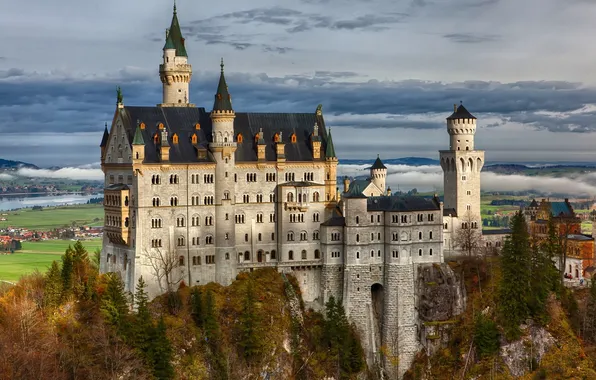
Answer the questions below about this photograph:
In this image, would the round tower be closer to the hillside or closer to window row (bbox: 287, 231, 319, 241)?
window row (bbox: 287, 231, 319, 241)

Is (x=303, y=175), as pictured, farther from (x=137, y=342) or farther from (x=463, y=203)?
(x=137, y=342)

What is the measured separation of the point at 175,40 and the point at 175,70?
3826mm

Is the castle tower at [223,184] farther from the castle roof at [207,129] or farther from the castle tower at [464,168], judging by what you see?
→ the castle tower at [464,168]

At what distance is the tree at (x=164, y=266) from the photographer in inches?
4656

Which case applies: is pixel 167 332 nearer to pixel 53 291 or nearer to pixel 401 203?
pixel 53 291

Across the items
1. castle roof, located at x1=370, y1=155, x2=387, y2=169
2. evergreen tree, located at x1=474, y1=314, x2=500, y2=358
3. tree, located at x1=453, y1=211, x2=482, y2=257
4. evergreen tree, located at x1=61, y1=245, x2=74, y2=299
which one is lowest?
evergreen tree, located at x1=474, y1=314, x2=500, y2=358

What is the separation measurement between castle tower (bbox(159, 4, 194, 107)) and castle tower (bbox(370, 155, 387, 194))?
87.4 feet

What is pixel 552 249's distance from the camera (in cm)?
13262

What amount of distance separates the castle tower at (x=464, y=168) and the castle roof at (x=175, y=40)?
117 feet

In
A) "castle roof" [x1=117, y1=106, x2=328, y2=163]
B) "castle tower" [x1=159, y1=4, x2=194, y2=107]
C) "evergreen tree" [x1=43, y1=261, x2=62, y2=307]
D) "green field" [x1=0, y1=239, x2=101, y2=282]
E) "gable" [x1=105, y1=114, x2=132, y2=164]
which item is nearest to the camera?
"evergreen tree" [x1=43, y1=261, x2=62, y2=307]

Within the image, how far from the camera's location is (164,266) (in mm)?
118750

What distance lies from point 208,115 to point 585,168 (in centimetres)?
9707

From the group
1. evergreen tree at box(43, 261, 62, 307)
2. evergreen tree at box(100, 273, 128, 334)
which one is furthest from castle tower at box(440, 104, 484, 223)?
evergreen tree at box(43, 261, 62, 307)

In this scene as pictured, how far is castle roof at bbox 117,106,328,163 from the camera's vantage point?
397 ft
